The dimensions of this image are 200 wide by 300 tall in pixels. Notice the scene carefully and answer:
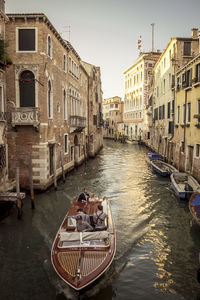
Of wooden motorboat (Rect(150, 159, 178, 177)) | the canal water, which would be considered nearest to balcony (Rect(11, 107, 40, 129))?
the canal water

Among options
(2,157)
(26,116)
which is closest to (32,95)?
(26,116)

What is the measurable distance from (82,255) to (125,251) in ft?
8.07

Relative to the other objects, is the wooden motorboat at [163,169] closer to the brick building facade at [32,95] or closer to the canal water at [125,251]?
the canal water at [125,251]

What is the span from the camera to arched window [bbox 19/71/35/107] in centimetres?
1352

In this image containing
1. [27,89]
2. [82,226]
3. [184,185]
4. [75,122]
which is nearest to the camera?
[82,226]

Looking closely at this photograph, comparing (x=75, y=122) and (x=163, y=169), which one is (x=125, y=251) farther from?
(x=75, y=122)

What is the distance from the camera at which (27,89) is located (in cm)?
1355

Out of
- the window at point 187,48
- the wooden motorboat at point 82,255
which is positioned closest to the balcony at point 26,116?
the wooden motorboat at point 82,255

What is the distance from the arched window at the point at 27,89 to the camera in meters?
13.5

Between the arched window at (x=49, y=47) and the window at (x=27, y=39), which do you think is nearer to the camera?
the window at (x=27, y=39)

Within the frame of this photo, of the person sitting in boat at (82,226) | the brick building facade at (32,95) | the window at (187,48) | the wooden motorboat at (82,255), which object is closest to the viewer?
the wooden motorboat at (82,255)

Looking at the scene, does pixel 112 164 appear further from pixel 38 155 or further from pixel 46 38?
pixel 46 38

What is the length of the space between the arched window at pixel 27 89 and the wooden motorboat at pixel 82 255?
25.9 ft

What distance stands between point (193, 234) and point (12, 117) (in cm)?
982
